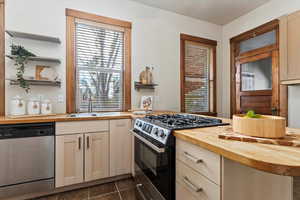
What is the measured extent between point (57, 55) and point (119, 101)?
1201 mm

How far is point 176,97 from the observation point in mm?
Answer: 3096

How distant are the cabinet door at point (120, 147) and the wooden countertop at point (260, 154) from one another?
1382 millimetres

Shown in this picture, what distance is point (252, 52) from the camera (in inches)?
118

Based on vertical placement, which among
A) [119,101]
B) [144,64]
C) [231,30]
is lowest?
[119,101]

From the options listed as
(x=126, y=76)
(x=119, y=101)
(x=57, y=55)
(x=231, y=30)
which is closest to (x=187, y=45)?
(x=231, y=30)

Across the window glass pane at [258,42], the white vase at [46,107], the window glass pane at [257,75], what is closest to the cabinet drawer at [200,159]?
the white vase at [46,107]

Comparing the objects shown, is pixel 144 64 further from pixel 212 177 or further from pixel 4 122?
pixel 212 177

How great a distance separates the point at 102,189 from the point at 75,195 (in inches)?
12.4

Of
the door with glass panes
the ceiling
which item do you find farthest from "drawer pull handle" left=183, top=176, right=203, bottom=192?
the ceiling

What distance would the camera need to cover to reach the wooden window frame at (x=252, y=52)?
8.18ft

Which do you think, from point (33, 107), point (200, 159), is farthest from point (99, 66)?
point (200, 159)

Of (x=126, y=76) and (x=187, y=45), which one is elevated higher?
(x=187, y=45)

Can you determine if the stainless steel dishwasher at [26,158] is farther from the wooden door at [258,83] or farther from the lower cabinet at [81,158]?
the wooden door at [258,83]

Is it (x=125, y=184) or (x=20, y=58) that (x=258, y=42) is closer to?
(x=125, y=184)
